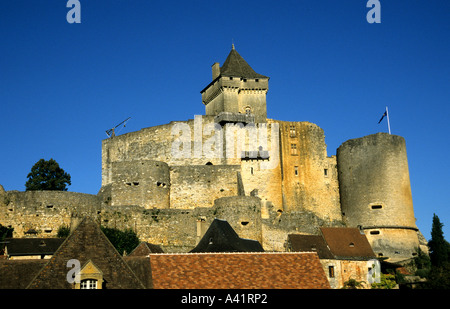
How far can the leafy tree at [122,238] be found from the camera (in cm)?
3959

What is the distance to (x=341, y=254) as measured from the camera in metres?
40.4

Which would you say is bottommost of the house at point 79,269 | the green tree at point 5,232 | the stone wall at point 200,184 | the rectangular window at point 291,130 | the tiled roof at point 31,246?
the house at point 79,269

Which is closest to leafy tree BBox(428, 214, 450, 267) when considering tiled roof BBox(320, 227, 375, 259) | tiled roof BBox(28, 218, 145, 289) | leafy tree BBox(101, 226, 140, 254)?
tiled roof BBox(320, 227, 375, 259)

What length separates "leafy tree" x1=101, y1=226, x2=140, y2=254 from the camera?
39.6 metres

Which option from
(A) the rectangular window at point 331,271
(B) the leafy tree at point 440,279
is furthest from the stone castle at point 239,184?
(B) the leafy tree at point 440,279

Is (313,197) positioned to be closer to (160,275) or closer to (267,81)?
(267,81)

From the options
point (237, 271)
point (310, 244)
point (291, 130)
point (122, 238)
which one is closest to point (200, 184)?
point (122, 238)

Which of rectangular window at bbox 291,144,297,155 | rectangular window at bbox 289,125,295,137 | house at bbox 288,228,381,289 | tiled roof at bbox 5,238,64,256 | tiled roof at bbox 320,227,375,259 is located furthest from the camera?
rectangular window at bbox 289,125,295,137

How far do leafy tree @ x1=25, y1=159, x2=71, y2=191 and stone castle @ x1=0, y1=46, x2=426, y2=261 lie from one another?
13.2 feet

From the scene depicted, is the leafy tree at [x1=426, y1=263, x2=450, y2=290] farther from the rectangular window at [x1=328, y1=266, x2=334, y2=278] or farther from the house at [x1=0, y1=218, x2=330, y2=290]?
the house at [x1=0, y1=218, x2=330, y2=290]

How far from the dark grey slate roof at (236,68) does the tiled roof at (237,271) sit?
3355 centimetres

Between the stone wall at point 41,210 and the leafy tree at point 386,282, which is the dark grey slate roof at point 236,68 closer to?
the stone wall at point 41,210

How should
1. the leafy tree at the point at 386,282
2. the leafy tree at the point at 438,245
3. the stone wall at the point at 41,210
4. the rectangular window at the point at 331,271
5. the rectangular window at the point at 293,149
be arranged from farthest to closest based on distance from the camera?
the rectangular window at the point at 293,149
the leafy tree at the point at 438,245
the stone wall at the point at 41,210
the rectangular window at the point at 331,271
the leafy tree at the point at 386,282
